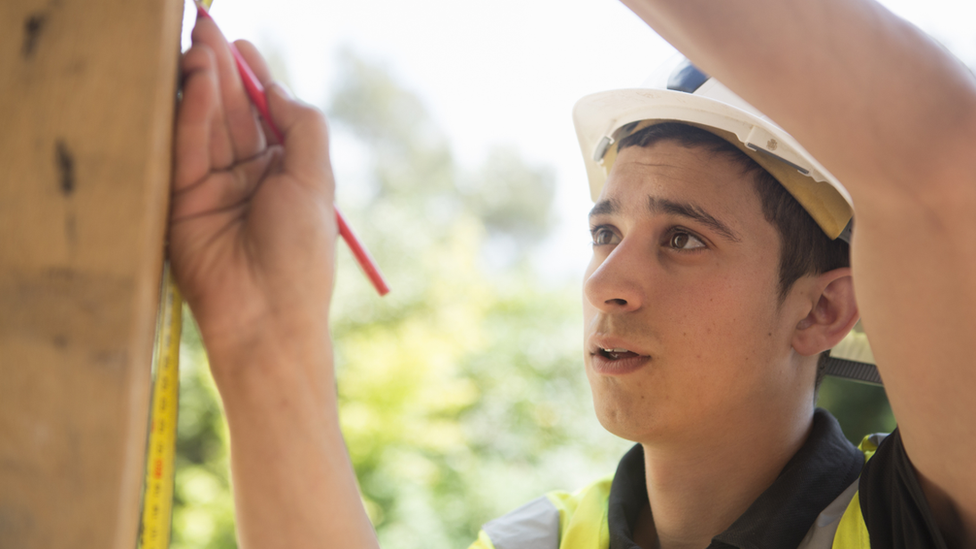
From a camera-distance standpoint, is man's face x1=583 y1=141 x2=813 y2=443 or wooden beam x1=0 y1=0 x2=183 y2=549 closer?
wooden beam x1=0 y1=0 x2=183 y2=549

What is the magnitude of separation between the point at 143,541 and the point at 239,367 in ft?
0.73

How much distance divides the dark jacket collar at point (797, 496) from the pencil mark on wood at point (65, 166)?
1.11m

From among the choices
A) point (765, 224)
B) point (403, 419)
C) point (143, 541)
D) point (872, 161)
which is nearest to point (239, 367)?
point (143, 541)

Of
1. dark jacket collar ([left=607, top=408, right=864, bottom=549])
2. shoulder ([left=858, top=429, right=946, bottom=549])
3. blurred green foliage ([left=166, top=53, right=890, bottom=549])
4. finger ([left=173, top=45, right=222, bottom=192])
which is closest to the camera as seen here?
finger ([left=173, top=45, right=222, bottom=192])

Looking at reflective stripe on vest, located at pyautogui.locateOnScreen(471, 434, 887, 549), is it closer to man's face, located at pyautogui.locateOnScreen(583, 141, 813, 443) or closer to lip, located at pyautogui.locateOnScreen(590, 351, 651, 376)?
man's face, located at pyautogui.locateOnScreen(583, 141, 813, 443)

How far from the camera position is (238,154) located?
904 millimetres

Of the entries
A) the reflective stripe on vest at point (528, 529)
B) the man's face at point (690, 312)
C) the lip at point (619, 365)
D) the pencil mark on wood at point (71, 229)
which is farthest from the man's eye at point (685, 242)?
the pencil mark on wood at point (71, 229)

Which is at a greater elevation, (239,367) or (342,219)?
(342,219)

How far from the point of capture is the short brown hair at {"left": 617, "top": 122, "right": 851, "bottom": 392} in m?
1.31

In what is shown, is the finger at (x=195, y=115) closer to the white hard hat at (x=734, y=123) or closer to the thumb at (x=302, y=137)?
the thumb at (x=302, y=137)

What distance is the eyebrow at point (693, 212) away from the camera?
1272 millimetres

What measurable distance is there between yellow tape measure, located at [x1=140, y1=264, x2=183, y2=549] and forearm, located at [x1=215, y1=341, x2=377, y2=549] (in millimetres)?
61

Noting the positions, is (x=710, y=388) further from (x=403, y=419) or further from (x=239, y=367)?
(x=403, y=419)

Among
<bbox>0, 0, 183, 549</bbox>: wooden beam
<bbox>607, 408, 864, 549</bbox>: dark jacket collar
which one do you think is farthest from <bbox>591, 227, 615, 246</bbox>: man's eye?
<bbox>0, 0, 183, 549</bbox>: wooden beam
